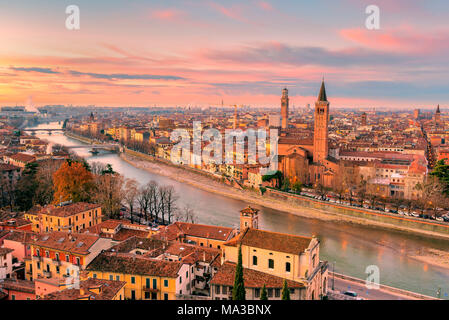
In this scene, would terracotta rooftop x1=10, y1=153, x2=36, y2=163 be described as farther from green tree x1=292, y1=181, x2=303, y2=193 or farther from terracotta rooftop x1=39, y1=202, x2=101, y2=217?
green tree x1=292, y1=181, x2=303, y2=193

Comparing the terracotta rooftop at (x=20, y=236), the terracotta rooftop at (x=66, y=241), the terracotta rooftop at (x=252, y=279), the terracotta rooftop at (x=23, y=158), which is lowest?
the terracotta rooftop at (x=252, y=279)

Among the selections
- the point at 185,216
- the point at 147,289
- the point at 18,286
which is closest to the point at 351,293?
the point at 147,289

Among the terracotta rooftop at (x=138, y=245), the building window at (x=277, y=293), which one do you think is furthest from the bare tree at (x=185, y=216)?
the building window at (x=277, y=293)

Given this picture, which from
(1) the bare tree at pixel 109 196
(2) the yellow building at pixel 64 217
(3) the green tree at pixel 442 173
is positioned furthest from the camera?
(3) the green tree at pixel 442 173

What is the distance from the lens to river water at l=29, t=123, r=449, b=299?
5223mm

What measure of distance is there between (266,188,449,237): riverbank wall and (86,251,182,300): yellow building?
5.50 metres

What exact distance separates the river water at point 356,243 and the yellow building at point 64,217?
2.30m

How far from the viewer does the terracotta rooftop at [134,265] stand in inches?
147

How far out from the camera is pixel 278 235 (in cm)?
418

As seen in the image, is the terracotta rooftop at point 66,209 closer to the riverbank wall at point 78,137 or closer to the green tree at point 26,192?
the green tree at point 26,192

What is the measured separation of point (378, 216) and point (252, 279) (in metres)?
5.13

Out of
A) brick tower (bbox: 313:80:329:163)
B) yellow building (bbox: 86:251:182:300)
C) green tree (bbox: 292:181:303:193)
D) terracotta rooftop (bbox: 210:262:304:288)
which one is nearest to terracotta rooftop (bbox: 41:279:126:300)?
yellow building (bbox: 86:251:182:300)
